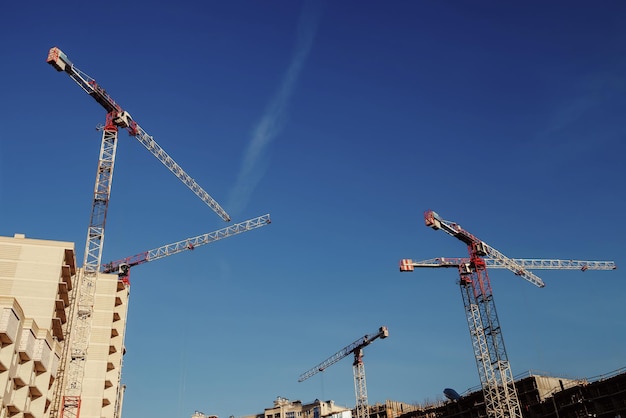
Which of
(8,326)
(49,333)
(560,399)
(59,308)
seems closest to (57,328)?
(59,308)

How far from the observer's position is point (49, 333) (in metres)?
71.8

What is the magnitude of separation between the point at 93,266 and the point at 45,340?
27.8 metres

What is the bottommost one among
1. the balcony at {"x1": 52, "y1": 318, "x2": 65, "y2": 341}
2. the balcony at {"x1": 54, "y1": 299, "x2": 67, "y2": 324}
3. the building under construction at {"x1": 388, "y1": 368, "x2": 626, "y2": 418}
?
the building under construction at {"x1": 388, "y1": 368, "x2": 626, "y2": 418}

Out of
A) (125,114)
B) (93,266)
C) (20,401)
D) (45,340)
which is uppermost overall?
(125,114)

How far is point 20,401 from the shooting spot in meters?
63.8

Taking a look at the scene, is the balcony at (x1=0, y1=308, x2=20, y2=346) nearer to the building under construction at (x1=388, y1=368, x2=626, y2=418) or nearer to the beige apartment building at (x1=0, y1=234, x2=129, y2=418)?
the beige apartment building at (x1=0, y1=234, x2=129, y2=418)

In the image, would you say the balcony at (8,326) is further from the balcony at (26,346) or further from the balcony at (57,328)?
the balcony at (57,328)

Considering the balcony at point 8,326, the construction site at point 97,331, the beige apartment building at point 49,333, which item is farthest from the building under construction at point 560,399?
the balcony at point 8,326

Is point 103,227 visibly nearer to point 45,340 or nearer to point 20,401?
point 45,340

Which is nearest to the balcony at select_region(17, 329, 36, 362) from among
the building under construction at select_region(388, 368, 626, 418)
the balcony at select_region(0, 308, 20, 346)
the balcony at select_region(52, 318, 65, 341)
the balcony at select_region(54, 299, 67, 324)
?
the balcony at select_region(0, 308, 20, 346)

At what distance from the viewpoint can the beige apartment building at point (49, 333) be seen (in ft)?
202

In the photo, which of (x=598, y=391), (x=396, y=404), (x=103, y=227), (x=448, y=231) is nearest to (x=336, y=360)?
(x=396, y=404)

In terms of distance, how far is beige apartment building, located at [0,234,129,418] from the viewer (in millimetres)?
61438

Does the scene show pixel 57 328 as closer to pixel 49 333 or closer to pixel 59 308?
pixel 59 308
